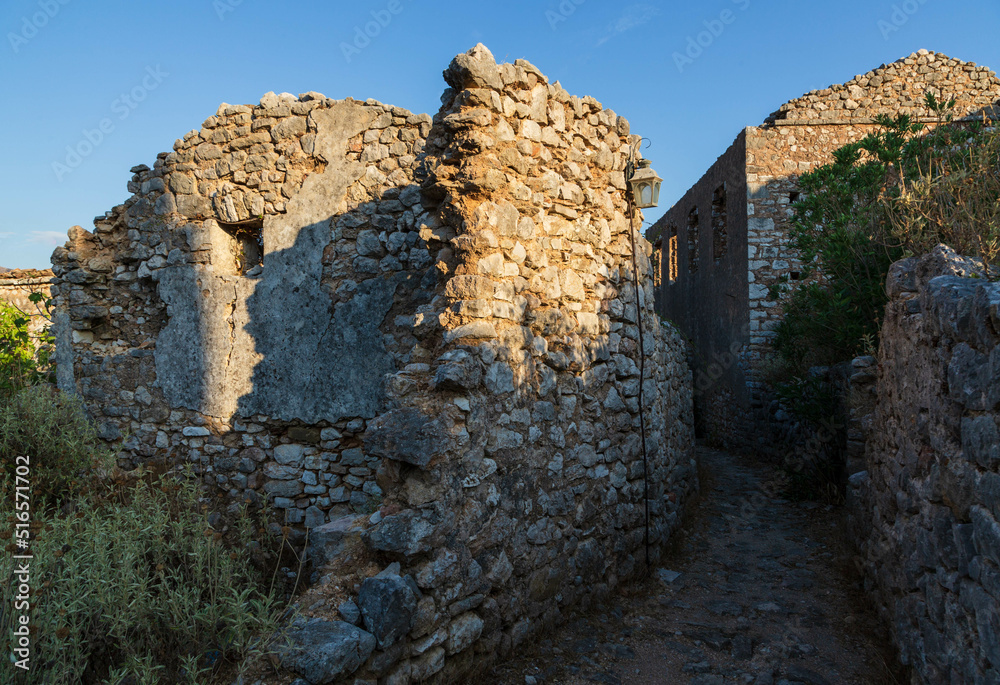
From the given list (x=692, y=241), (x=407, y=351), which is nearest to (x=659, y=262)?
(x=692, y=241)

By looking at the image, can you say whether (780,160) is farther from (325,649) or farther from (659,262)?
(325,649)

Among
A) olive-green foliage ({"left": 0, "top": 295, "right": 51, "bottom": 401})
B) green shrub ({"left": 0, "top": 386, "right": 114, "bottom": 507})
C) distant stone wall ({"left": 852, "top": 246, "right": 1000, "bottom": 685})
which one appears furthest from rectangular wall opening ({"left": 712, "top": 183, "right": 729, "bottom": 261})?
olive-green foliage ({"left": 0, "top": 295, "right": 51, "bottom": 401})

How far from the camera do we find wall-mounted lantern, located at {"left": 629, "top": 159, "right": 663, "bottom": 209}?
459 cm

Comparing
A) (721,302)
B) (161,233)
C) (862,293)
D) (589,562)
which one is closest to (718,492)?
(862,293)

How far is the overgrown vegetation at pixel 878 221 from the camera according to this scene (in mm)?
4215

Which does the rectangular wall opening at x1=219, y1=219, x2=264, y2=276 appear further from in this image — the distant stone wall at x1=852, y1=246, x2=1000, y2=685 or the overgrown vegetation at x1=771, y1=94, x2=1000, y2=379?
the overgrown vegetation at x1=771, y1=94, x2=1000, y2=379

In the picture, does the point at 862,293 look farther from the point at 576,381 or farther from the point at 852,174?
the point at 576,381

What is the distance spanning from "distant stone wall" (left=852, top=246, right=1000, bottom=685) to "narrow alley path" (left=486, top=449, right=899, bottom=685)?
0.34m

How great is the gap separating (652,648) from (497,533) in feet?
4.19

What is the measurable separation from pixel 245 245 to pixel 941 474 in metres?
5.59

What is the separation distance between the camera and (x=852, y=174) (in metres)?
7.36

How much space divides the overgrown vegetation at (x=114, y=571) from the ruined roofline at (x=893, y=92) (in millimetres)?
9913

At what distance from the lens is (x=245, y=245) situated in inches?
223

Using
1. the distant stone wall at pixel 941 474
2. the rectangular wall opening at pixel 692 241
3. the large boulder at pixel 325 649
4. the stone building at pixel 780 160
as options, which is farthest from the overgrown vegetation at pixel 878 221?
the large boulder at pixel 325 649
